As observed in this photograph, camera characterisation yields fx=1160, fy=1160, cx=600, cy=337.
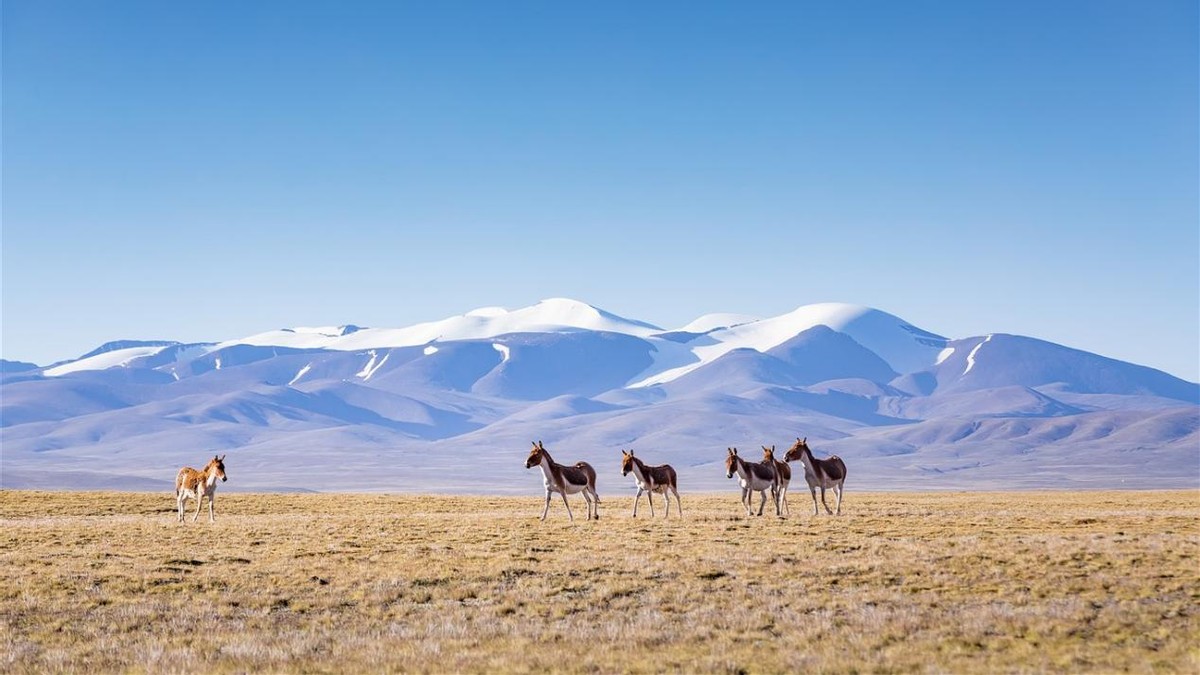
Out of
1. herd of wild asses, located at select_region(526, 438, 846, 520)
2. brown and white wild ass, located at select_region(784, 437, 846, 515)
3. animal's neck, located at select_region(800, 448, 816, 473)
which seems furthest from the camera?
animal's neck, located at select_region(800, 448, 816, 473)

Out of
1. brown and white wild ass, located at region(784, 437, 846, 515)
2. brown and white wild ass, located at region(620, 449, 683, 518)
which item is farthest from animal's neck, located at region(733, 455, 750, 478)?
brown and white wild ass, located at region(620, 449, 683, 518)

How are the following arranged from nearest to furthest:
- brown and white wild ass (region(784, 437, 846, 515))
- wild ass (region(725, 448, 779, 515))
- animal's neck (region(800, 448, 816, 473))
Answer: wild ass (region(725, 448, 779, 515)) < brown and white wild ass (region(784, 437, 846, 515)) < animal's neck (region(800, 448, 816, 473))

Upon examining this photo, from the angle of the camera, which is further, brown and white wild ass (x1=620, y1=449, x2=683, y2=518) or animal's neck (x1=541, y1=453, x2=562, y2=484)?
brown and white wild ass (x1=620, y1=449, x2=683, y2=518)

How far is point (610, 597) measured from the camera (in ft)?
72.1

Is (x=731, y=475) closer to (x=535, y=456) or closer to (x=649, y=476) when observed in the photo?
(x=649, y=476)

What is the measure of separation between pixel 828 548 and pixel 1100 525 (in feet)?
39.8

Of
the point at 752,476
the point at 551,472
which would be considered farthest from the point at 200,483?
the point at 752,476

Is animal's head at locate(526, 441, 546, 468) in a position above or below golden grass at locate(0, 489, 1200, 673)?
above

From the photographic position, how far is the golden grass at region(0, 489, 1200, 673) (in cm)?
1697

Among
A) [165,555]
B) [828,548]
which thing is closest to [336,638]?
[165,555]

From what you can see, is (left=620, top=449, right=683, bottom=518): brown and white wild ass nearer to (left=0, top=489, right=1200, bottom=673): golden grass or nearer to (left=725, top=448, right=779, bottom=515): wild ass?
(left=725, top=448, right=779, bottom=515): wild ass

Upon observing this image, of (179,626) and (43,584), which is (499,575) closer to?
(179,626)

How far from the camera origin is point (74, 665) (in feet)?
Answer: 55.3

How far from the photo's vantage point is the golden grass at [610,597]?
16969 mm
